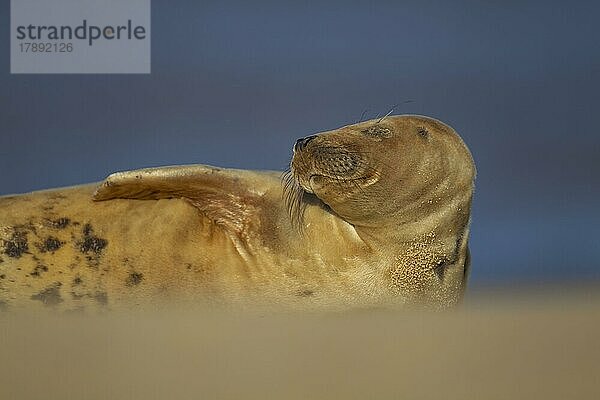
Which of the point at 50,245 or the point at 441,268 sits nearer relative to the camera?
the point at 441,268

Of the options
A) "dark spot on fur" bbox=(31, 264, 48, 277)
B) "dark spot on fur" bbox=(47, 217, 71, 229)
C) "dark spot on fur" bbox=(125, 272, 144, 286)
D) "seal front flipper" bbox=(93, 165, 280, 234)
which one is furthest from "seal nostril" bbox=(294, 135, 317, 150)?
"dark spot on fur" bbox=(31, 264, 48, 277)

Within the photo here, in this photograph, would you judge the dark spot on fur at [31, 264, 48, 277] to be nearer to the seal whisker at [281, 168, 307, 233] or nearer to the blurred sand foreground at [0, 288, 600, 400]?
the seal whisker at [281, 168, 307, 233]

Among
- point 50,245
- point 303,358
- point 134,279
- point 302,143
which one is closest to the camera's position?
point 303,358

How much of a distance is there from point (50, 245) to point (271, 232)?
1022 mm

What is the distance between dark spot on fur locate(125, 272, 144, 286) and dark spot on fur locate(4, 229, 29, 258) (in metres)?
0.52

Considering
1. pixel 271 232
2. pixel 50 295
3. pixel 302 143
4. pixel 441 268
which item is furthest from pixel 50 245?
pixel 441 268

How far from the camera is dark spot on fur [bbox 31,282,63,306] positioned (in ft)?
17.5

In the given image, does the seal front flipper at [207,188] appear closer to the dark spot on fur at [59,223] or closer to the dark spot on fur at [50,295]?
the dark spot on fur at [59,223]

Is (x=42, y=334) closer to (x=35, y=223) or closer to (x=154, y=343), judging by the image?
(x=154, y=343)

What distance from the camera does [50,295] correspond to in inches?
210

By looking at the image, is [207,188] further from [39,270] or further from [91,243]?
[39,270]

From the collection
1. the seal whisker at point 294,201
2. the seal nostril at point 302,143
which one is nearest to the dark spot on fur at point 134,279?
the seal whisker at point 294,201

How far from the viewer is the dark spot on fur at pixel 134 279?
530 cm

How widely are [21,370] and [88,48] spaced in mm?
8849
